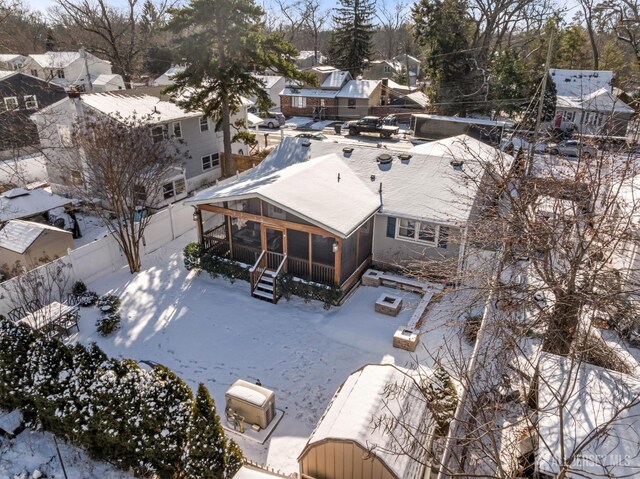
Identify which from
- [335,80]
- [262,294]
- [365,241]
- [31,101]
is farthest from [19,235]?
[335,80]

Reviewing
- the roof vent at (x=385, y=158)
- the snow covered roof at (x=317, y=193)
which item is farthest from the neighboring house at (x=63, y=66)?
the roof vent at (x=385, y=158)

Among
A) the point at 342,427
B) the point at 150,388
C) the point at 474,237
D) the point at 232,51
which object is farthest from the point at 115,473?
the point at 232,51

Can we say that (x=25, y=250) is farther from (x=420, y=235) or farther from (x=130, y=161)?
(x=420, y=235)

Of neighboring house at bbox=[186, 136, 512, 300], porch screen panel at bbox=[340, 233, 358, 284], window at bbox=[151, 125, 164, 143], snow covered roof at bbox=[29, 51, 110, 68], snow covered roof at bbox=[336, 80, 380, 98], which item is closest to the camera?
neighboring house at bbox=[186, 136, 512, 300]

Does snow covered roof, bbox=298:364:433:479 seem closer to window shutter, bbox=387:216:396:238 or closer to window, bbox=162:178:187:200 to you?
window shutter, bbox=387:216:396:238

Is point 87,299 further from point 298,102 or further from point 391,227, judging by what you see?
point 298,102

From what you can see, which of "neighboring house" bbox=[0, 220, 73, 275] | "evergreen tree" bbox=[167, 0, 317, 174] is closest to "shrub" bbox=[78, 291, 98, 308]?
"neighboring house" bbox=[0, 220, 73, 275]
